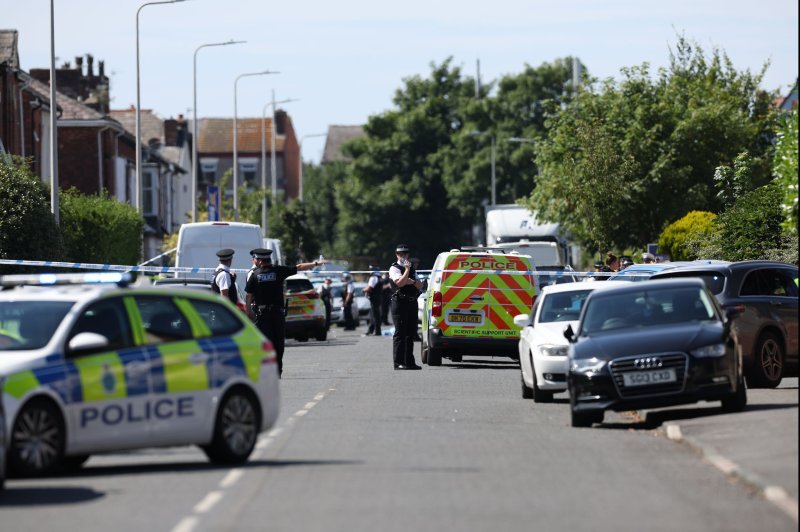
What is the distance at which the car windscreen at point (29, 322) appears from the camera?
12797 mm

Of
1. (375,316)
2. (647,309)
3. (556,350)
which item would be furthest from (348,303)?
(647,309)

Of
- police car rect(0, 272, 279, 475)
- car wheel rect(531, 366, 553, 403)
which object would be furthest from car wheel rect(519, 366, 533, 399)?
police car rect(0, 272, 279, 475)

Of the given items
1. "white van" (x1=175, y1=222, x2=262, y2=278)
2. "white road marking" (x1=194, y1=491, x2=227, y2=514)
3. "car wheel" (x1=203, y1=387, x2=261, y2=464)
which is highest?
"white van" (x1=175, y1=222, x2=262, y2=278)

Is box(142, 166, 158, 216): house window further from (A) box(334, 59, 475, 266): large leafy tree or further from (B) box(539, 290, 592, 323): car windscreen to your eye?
(B) box(539, 290, 592, 323): car windscreen

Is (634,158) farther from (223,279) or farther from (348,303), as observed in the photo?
(223,279)

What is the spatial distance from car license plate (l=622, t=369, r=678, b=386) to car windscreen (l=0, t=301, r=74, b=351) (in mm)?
5748

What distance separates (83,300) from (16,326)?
57cm

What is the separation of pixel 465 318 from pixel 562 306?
656cm

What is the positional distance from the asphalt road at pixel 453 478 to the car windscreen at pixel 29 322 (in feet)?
3.56

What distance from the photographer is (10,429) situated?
11.8 meters

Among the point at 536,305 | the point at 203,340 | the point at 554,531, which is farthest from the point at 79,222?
the point at 554,531

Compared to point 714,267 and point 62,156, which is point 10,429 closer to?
point 714,267

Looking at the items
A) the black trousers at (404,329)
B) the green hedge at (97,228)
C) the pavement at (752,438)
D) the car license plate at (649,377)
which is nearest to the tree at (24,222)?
the black trousers at (404,329)

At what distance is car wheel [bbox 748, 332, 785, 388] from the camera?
2078 cm
